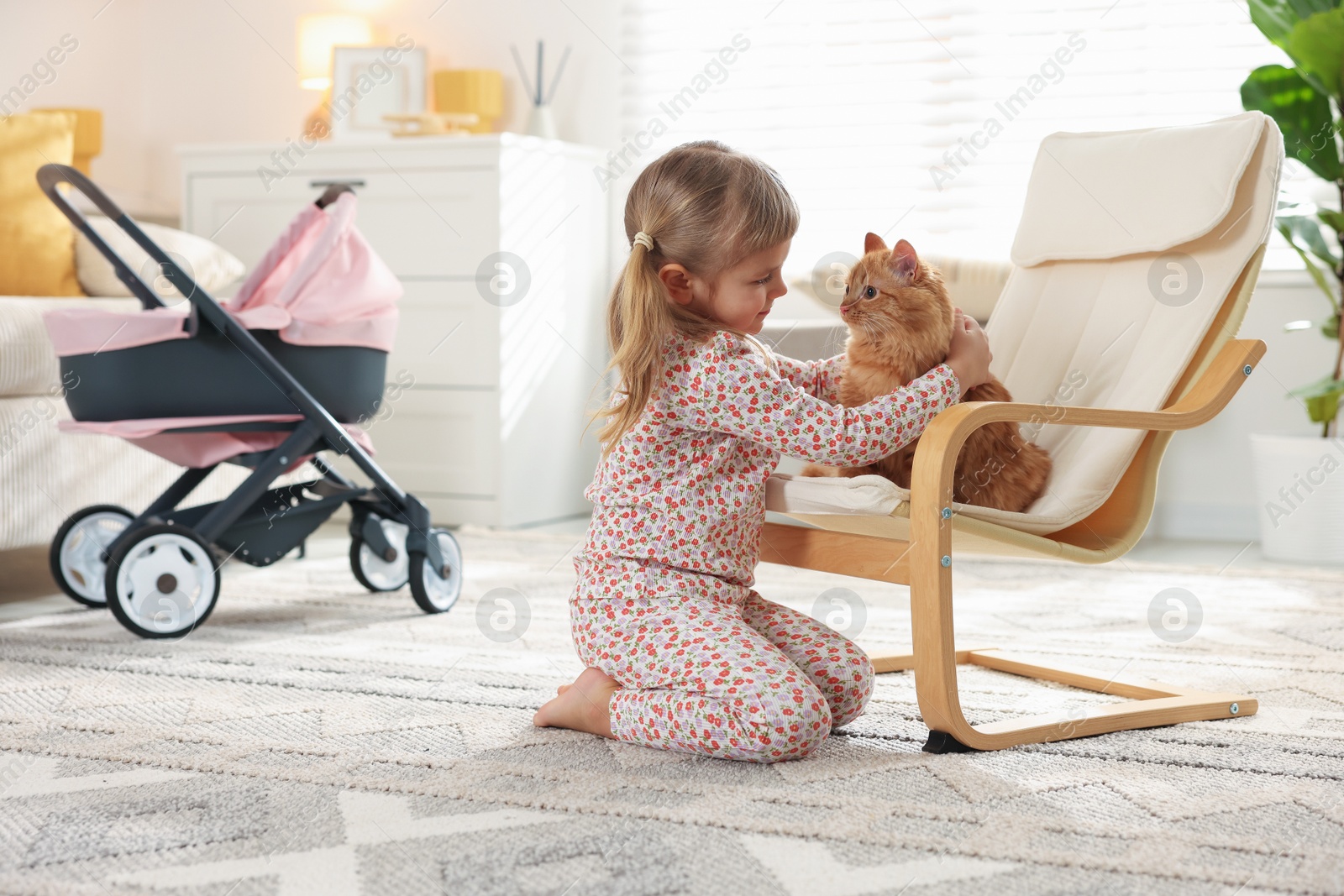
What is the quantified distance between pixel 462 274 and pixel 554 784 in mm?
2280

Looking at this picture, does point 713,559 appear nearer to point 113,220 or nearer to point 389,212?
point 113,220

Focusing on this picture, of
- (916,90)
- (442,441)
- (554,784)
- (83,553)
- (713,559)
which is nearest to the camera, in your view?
(554,784)

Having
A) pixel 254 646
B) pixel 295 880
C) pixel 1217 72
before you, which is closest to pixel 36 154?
pixel 254 646

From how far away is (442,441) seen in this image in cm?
346

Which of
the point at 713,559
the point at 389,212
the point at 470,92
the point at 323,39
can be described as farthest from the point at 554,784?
the point at 323,39

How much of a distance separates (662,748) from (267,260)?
130cm

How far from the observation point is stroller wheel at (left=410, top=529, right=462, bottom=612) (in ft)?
7.45

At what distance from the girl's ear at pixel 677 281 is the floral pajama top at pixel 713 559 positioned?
0.05 meters

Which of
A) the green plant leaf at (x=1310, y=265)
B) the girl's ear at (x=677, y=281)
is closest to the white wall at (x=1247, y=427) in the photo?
the green plant leaf at (x=1310, y=265)

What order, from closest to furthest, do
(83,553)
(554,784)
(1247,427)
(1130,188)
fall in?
(554,784) < (1130,188) < (83,553) < (1247,427)

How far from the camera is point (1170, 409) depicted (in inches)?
60.7

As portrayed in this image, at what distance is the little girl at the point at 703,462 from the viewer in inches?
54.9

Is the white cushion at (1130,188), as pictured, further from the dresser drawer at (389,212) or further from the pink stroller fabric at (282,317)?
the dresser drawer at (389,212)

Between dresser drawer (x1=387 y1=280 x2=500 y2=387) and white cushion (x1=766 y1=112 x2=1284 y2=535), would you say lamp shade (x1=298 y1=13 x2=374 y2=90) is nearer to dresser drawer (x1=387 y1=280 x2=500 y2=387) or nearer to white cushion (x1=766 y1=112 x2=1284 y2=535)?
dresser drawer (x1=387 y1=280 x2=500 y2=387)
